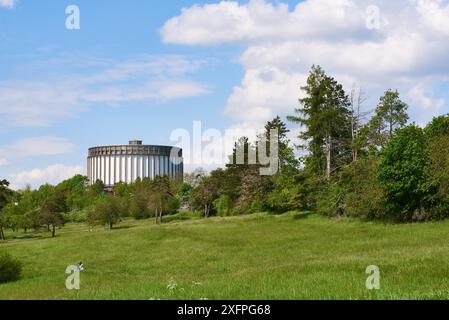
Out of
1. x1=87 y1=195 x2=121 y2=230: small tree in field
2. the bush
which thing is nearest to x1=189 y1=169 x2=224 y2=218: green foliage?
x1=87 y1=195 x2=121 y2=230: small tree in field

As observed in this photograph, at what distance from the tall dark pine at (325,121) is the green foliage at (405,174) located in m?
14.8

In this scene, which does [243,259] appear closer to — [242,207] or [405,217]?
[405,217]

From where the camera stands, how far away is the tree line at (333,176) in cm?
4659

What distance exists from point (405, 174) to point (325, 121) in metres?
18.5

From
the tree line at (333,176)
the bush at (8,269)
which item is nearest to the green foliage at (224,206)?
the tree line at (333,176)

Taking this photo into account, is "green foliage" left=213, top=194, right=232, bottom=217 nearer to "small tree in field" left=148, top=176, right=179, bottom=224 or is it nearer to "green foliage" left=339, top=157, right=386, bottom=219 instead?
"small tree in field" left=148, top=176, right=179, bottom=224

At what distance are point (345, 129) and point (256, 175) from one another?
17.3 m

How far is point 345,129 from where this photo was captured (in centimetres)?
6656

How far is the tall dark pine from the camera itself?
208 feet

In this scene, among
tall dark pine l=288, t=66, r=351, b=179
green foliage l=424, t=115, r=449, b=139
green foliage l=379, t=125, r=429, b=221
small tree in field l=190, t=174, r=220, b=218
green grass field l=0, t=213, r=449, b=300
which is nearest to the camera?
green grass field l=0, t=213, r=449, b=300

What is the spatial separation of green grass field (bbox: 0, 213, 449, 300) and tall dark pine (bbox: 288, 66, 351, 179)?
844 centimetres

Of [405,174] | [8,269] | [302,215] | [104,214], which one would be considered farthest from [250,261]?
[104,214]

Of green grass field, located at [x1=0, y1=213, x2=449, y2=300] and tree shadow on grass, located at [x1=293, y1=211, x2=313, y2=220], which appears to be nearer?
green grass field, located at [x1=0, y1=213, x2=449, y2=300]

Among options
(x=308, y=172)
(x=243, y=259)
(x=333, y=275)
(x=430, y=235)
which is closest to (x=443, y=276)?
(x=333, y=275)
